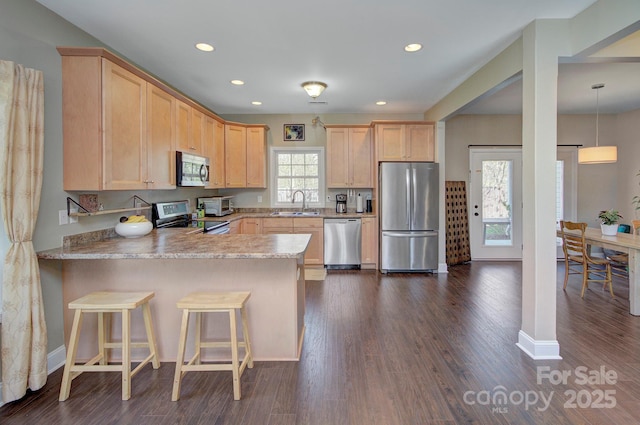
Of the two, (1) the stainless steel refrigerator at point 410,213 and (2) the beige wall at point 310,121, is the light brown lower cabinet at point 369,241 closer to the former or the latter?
(1) the stainless steel refrigerator at point 410,213

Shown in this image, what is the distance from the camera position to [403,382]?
2.21 metres

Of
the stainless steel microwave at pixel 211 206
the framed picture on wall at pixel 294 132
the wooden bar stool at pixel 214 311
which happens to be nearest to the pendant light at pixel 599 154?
the framed picture on wall at pixel 294 132

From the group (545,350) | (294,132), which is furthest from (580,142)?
(294,132)

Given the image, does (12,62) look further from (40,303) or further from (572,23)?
(572,23)

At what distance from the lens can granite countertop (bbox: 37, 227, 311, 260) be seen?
7.07 feet

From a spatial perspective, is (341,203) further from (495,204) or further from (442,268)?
(495,204)

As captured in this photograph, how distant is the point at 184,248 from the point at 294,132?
3876 mm

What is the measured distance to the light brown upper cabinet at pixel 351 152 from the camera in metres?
5.57

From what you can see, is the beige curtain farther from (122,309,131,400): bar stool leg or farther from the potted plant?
the potted plant

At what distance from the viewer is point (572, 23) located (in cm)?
249

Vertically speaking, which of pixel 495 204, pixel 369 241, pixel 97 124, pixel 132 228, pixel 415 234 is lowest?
pixel 369 241

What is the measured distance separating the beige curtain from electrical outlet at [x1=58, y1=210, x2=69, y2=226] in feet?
1.10

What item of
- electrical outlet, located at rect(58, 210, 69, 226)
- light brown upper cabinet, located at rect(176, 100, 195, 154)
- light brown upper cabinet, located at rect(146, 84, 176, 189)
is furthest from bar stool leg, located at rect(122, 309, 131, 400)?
light brown upper cabinet, located at rect(176, 100, 195, 154)

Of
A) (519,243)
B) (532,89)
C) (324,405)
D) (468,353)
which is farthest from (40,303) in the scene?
(519,243)
